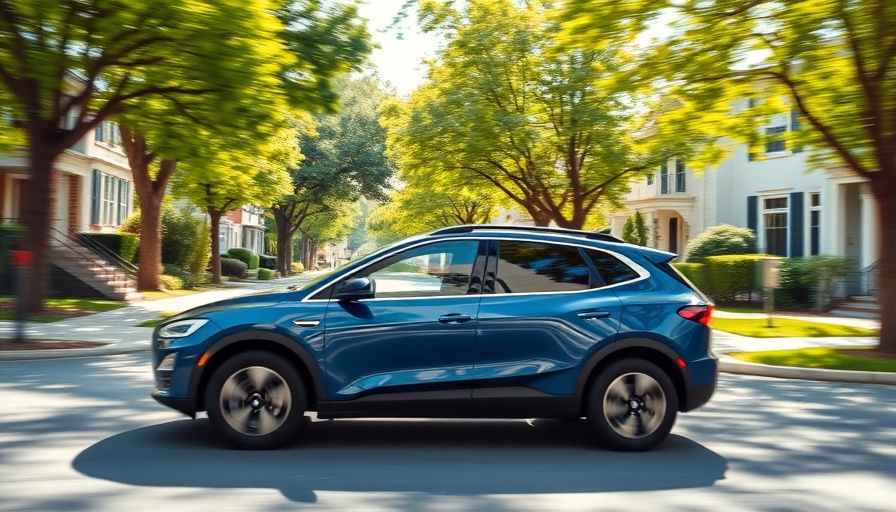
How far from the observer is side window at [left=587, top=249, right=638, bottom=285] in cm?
727

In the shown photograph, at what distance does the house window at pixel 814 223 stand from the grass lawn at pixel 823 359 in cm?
1608

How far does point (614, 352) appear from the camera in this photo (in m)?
7.07

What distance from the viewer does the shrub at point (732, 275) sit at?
28688 millimetres

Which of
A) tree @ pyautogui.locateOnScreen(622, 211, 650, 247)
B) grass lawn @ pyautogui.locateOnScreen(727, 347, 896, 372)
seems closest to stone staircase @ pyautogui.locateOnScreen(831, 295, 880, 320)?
grass lawn @ pyautogui.locateOnScreen(727, 347, 896, 372)

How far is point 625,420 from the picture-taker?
7098mm

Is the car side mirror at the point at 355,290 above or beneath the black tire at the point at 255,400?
above

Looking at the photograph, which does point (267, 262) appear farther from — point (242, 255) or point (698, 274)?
point (698, 274)

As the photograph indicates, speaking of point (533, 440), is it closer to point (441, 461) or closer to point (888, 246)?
point (441, 461)

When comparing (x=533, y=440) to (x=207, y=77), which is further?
(x=207, y=77)

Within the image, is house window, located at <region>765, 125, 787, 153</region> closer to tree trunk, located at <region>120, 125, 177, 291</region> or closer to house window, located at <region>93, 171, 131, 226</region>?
tree trunk, located at <region>120, 125, 177, 291</region>

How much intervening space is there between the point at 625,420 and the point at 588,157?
74.6 feet

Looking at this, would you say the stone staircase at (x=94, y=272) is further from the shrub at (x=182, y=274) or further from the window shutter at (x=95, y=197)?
the window shutter at (x=95, y=197)

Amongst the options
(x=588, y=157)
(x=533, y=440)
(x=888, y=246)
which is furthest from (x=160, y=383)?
(x=588, y=157)

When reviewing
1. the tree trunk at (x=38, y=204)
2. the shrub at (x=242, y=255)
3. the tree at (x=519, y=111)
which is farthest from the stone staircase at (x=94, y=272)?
the shrub at (x=242, y=255)
